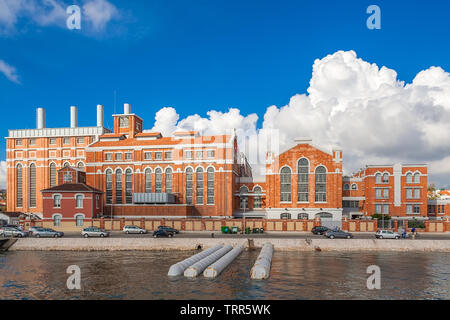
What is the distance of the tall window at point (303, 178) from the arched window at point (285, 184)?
81.6 inches

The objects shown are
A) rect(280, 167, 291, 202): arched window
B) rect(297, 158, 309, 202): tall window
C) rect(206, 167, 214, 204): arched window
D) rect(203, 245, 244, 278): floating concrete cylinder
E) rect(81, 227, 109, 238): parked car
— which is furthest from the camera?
rect(206, 167, 214, 204): arched window

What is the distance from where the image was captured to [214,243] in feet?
183

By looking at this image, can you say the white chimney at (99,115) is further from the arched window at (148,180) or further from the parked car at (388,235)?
the parked car at (388,235)

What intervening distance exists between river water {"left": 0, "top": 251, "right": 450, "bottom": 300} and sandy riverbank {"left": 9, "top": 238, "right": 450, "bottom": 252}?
3.74 m

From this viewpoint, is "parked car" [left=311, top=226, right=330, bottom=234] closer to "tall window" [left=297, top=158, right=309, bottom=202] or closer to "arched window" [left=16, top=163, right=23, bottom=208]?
"tall window" [left=297, top=158, right=309, bottom=202]

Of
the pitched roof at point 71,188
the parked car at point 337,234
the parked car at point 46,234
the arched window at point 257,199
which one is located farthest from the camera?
the arched window at point 257,199

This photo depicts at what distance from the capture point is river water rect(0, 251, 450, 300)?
30125mm

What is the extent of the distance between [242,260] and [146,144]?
5120 cm

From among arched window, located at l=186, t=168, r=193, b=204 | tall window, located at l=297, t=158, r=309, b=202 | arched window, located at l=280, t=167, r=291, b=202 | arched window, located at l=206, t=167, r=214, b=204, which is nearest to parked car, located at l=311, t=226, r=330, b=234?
tall window, located at l=297, t=158, r=309, b=202

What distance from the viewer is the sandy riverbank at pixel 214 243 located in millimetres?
54688

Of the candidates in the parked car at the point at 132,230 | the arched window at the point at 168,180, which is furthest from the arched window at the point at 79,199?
the arched window at the point at 168,180

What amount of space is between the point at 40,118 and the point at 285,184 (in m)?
73.6
